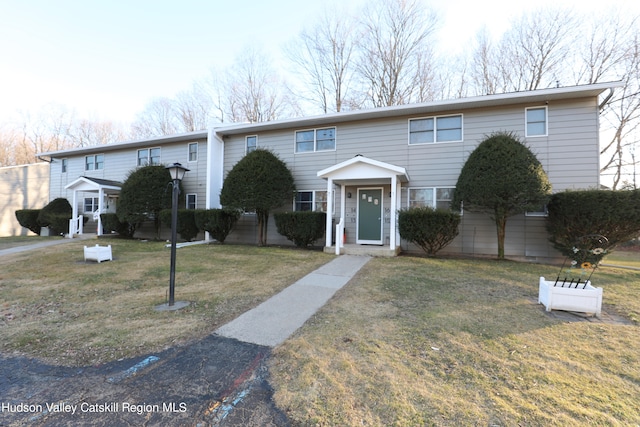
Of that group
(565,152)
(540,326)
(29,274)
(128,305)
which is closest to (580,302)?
(540,326)

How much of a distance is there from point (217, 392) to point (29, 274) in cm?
730

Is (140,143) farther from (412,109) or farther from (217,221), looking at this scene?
(412,109)

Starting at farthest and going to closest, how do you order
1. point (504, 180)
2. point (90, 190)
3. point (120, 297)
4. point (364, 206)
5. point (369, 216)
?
point (90, 190)
point (364, 206)
point (369, 216)
point (504, 180)
point (120, 297)

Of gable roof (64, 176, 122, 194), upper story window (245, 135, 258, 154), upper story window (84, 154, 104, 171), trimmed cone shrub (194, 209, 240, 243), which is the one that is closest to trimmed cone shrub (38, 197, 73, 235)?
gable roof (64, 176, 122, 194)

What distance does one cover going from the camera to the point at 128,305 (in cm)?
433

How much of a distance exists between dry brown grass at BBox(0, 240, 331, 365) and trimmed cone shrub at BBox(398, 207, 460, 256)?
8.91 feet

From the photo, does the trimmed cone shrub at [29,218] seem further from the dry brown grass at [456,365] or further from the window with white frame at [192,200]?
the dry brown grass at [456,365]

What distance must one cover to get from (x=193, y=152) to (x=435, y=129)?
35.6 feet

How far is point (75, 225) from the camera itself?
13.5 m


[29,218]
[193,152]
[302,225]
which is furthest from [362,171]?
[29,218]

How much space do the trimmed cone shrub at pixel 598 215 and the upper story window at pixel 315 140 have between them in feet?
24.2

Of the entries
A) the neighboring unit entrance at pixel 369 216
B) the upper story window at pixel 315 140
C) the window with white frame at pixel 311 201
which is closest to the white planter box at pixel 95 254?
the window with white frame at pixel 311 201

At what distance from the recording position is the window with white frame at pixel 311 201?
35.4ft

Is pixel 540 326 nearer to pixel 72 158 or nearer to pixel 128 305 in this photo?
pixel 128 305
